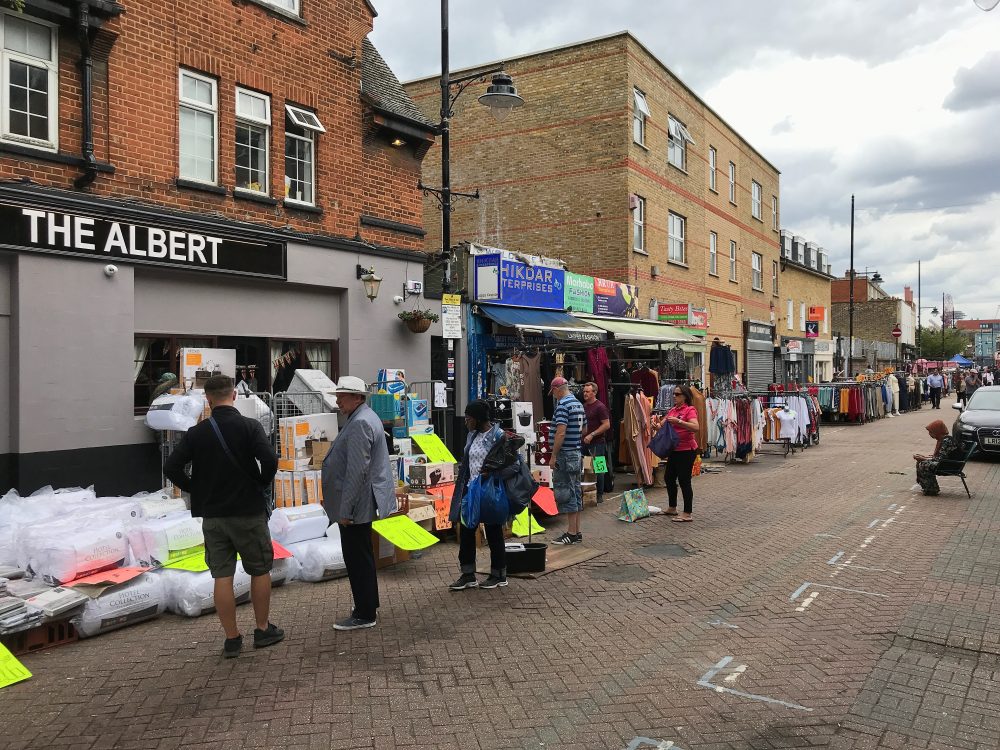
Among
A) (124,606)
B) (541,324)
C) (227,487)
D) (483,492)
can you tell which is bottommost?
(124,606)

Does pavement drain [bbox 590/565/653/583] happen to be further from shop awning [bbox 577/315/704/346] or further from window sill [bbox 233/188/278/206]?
shop awning [bbox 577/315/704/346]

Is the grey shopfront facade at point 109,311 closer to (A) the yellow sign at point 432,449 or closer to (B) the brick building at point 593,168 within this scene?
(A) the yellow sign at point 432,449

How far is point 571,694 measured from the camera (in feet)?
15.2

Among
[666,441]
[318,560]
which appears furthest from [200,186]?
[666,441]

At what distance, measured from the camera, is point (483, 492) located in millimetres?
6770

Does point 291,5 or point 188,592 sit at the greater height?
point 291,5

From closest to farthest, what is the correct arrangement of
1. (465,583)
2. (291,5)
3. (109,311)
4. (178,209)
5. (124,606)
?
(124,606) < (465,583) < (109,311) < (178,209) < (291,5)

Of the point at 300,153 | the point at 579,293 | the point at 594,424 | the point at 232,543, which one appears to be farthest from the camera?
the point at 579,293

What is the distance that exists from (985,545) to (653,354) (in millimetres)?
11434

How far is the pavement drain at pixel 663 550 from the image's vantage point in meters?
8.21

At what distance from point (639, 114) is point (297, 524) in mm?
17543

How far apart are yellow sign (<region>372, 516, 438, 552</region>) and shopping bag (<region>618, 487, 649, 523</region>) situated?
3268 mm

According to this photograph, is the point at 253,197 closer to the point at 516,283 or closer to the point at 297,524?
the point at 297,524

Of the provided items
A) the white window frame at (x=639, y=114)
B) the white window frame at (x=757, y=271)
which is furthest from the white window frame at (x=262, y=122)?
the white window frame at (x=757, y=271)
